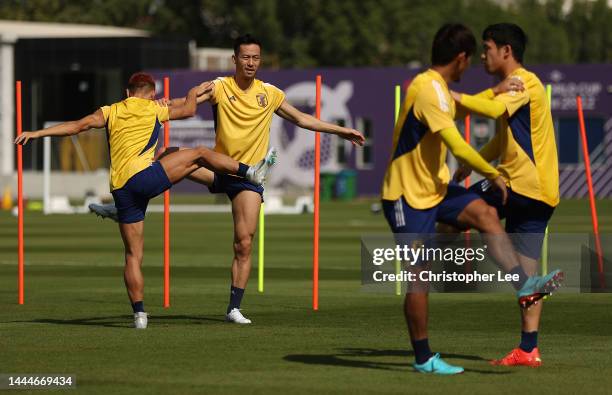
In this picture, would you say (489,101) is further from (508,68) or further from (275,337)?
(275,337)

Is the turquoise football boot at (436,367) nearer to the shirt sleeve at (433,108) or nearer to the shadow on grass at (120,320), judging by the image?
the shirt sleeve at (433,108)

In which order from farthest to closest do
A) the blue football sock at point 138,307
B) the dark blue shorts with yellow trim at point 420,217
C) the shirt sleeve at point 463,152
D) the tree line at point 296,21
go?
the tree line at point 296,21
the blue football sock at point 138,307
the dark blue shorts with yellow trim at point 420,217
the shirt sleeve at point 463,152

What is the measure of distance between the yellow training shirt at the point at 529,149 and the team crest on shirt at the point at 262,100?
3.33 meters

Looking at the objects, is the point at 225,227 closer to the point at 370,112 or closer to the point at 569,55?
the point at 370,112

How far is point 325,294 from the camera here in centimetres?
1673

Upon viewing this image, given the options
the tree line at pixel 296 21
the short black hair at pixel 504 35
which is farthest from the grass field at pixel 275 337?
the tree line at pixel 296 21

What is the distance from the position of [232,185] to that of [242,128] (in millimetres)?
484

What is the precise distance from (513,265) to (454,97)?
113 cm

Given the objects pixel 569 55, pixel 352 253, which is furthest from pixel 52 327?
pixel 569 55

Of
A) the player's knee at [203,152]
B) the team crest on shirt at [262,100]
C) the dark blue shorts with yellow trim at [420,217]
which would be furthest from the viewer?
the team crest on shirt at [262,100]

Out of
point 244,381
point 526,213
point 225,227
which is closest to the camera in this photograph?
point 244,381

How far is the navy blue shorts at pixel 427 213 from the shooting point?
978 centimetres

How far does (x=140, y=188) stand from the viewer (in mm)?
12695

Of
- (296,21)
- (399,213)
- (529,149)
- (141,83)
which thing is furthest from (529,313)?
(296,21)
